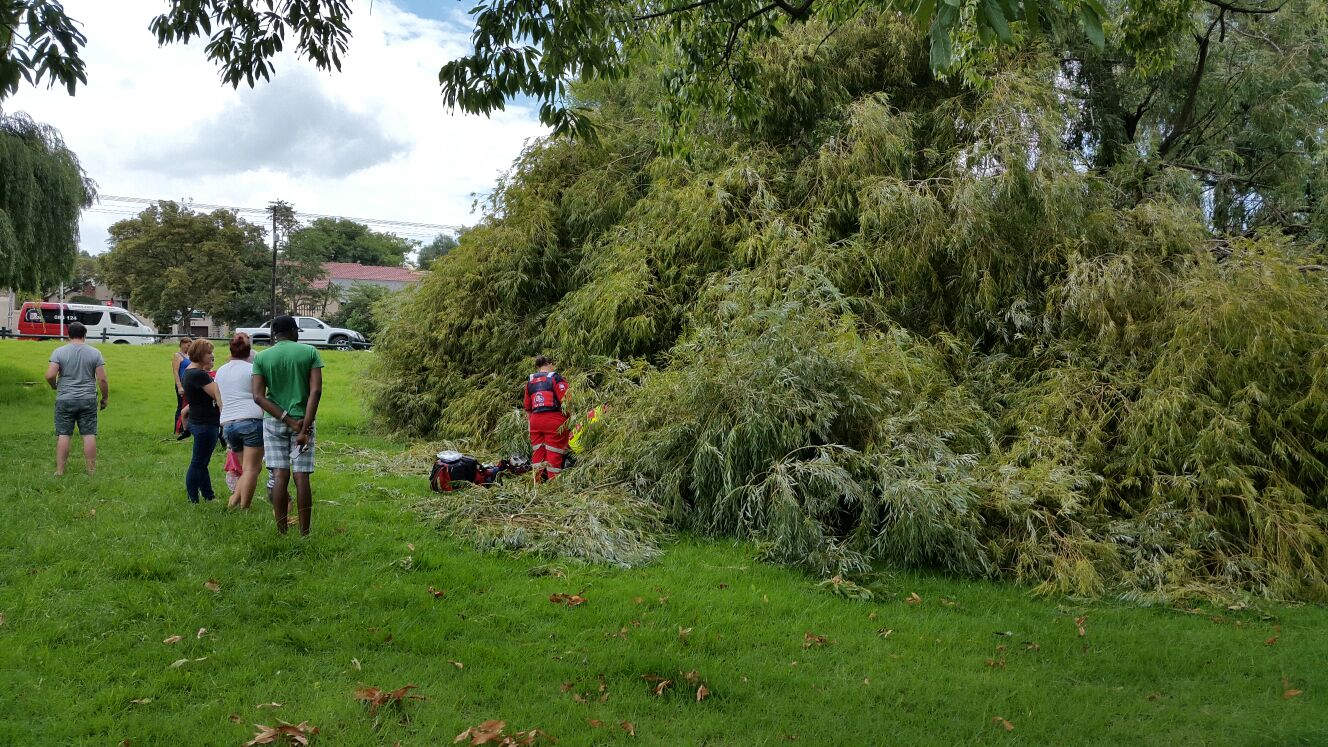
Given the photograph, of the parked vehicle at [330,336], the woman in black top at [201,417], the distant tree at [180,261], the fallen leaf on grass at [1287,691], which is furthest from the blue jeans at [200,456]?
the distant tree at [180,261]

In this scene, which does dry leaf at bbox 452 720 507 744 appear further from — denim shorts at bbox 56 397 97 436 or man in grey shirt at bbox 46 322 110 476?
denim shorts at bbox 56 397 97 436

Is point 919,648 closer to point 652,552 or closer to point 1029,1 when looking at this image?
point 652,552

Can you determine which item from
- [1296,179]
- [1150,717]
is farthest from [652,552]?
[1296,179]

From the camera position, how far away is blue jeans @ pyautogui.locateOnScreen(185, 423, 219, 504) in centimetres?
784

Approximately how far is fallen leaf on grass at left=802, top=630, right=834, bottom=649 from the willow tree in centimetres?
1868

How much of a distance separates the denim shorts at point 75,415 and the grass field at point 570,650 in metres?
2.48

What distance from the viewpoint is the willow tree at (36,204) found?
705 inches

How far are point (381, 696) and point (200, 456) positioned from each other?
4.93 meters

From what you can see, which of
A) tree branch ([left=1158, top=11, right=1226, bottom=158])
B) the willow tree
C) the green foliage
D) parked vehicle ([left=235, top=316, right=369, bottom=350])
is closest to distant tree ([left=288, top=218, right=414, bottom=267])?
parked vehicle ([left=235, top=316, right=369, bottom=350])

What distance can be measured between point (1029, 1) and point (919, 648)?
12.1 ft

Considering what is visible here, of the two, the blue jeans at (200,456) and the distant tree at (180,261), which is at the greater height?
the distant tree at (180,261)

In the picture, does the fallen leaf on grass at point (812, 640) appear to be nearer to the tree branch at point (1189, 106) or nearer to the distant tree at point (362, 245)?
the tree branch at point (1189, 106)

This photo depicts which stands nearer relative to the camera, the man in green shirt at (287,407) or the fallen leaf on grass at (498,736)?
the fallen leaf on grass at (498,736)

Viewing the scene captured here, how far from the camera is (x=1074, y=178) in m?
9.76
